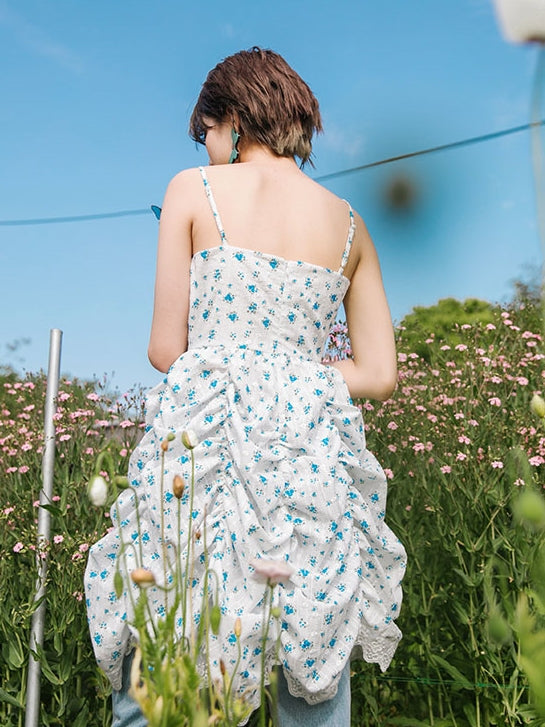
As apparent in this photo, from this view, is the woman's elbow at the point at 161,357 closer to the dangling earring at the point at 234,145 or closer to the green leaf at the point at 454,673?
the dangling earring at the point at 234,145

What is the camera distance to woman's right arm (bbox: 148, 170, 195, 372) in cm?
138

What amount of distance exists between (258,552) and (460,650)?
4.40ft

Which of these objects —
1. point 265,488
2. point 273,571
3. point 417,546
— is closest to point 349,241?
point 265,488

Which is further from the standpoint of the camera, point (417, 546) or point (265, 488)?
point (417, 546)

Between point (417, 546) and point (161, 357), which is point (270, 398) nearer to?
point (161, 357)

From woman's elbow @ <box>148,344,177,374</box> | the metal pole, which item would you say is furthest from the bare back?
the metal pole

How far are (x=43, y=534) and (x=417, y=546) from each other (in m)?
1.10

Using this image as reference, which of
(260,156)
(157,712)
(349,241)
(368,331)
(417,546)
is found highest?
(260,156)

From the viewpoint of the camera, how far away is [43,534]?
2.11 metres

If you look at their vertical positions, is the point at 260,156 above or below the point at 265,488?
above

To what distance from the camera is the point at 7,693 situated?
2.13m

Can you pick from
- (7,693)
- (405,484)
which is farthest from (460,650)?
(7,693)

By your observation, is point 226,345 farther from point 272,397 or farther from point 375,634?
point 375,634

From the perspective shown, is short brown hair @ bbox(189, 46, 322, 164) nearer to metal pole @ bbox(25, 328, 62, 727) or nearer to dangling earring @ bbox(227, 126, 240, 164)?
dangling earring @ bbox(227, 126, 240, 164)
